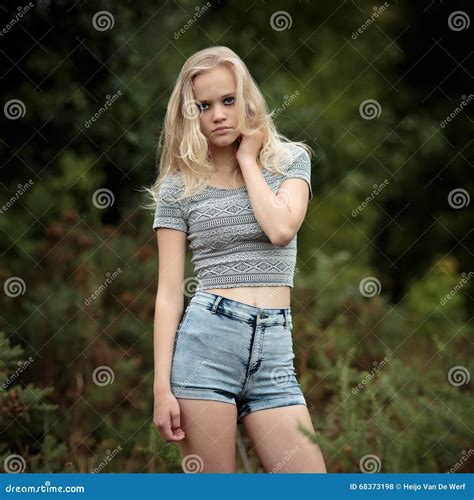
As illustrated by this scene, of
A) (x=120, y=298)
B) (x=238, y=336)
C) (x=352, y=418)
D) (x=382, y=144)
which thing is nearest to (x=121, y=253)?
(x=120, y=298)

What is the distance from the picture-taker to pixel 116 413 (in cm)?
668

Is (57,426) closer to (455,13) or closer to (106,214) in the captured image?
(106,214)
